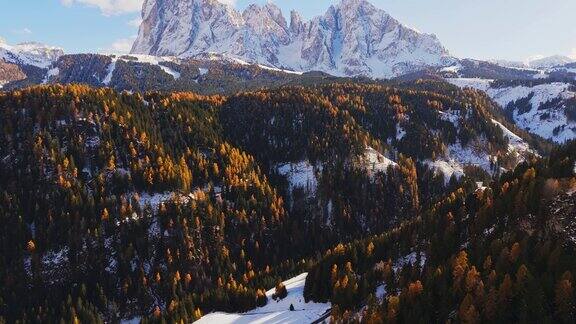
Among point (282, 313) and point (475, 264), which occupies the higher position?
point (475, 264)

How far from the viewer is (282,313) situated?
122 meters

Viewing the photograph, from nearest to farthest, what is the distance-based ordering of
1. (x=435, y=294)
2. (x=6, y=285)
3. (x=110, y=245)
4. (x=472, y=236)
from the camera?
(x=435, y=294)
(x=472, y=236)
(x=6, y=285)
(x=110, y=245)

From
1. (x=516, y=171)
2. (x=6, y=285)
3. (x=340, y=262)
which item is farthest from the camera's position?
(x=6, y=285)

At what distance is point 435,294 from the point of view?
98750mm

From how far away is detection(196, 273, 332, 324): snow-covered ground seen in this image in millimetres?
117156

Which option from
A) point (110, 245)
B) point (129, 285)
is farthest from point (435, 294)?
point (110, 245)

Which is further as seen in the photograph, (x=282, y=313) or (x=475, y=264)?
(x=282, y=313)

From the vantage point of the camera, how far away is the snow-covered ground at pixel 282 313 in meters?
117

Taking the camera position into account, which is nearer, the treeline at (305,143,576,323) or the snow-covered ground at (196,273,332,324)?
the treeline at (305,143,576,323)

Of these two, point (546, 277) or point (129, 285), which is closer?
point (546, 277)

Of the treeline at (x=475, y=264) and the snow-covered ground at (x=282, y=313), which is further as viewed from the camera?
the snow-covered ground at (x=282, y=313)

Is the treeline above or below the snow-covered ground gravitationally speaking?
above

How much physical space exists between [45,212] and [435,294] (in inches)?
6035

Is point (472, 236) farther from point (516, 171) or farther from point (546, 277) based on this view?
point (516, 171)
